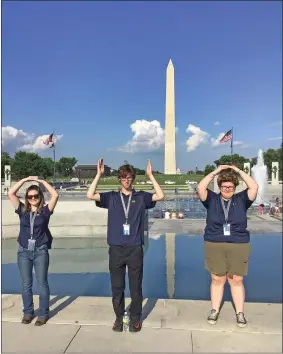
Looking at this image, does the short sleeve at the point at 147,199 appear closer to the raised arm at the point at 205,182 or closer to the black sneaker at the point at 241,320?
the raised arm at the point at 205,182

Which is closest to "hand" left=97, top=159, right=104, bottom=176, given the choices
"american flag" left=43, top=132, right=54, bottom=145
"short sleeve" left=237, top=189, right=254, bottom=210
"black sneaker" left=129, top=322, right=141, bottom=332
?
"short sleeve" left=237, top=189, right=254, bottom=210

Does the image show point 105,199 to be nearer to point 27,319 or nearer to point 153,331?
point 153,331

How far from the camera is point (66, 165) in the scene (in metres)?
106

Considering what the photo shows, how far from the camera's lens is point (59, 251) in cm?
842

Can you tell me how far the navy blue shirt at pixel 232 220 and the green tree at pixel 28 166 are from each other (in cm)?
6496

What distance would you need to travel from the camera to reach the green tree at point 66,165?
104188mm

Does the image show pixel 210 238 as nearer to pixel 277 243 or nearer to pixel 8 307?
pixel 8 307

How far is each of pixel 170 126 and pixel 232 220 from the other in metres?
49.4

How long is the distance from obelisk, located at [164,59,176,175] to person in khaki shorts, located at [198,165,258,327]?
48.7 meters

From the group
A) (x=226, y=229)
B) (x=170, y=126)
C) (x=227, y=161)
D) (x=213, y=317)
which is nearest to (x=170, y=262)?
(x=227, y=161)

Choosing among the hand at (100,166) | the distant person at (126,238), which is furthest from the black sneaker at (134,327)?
the hand at (100,166)

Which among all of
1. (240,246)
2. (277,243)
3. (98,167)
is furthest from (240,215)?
(277,243)

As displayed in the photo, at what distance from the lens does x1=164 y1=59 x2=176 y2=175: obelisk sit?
50531 mm

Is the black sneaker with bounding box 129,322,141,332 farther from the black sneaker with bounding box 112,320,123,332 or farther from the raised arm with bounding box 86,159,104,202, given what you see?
the raised arm with bounding box 86,159,104,202
